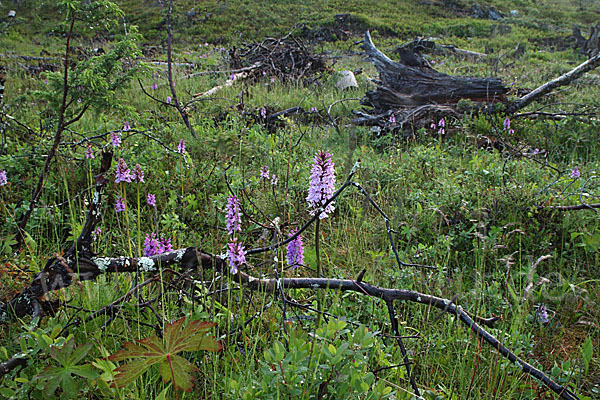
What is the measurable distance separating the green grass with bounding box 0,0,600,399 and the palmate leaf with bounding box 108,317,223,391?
12cm

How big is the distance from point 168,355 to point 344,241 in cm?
209

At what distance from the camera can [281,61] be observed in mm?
11133

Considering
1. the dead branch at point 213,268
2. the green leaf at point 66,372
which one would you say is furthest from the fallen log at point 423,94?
the green leaf at point 66,372

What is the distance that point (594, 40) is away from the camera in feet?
43.7

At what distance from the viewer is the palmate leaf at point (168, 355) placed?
1313 mm

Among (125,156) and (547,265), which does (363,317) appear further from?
(125,156)

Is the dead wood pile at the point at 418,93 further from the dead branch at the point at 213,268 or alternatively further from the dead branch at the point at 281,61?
the dead branch at the point at 213,268

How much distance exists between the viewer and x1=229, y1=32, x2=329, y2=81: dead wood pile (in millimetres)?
10633

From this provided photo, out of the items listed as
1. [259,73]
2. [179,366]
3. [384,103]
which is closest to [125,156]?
[179,366]

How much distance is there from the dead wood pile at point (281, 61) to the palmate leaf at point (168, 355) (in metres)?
9.47

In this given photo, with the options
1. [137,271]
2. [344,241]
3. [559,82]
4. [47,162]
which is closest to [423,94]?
[559,82]

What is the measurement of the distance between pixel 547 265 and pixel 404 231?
→ 43.8 inches

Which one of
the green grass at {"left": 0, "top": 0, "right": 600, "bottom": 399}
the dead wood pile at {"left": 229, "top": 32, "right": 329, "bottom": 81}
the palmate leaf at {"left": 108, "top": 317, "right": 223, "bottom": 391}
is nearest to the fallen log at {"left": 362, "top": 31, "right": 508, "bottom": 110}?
the green grass at {"left": 0, "top": 0, "right": 600, "bottom": 399}

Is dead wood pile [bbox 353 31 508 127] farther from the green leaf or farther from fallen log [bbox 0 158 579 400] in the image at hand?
the green leaf
